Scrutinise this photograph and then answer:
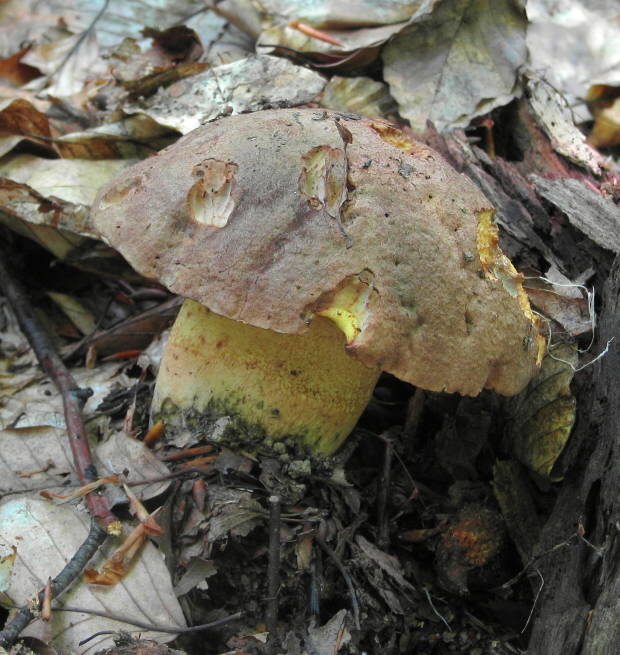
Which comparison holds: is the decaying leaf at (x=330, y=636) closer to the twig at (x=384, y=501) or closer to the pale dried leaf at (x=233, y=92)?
the twig at (x=384, y=501)

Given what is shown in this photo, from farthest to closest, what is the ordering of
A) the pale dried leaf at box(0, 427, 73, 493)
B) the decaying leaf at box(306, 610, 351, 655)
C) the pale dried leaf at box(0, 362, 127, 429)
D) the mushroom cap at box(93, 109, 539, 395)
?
the pale dried leaf at box(0, 362, 127, 429) → the pale dried leaf at box(0, 427, 73, 493) → the decaying leaf at box(306, 610, 351, 655) → the mushroom cap at box(93, 109, 539, 395)

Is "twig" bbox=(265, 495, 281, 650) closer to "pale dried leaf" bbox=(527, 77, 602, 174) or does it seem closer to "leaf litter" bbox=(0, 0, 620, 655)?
"leaf litter" bbox=(0, 0, 620, 655)

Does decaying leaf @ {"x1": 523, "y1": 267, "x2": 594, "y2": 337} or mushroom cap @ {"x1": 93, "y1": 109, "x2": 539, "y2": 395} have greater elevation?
mushroom cap @ {"x1": 93, "y1": 109, "x2": 539, "y2": 395}

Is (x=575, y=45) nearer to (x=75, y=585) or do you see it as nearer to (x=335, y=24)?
(x=335, y=24)

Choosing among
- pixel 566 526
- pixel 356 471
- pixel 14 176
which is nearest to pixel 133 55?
pixel 14 176

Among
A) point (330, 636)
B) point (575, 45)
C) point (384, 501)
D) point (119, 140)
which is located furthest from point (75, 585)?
point (575, 45)

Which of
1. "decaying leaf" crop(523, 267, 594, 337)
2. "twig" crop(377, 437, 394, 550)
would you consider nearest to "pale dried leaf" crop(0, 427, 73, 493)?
"twig" crop(377, 437, 394, 550)

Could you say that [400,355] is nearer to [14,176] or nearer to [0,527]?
[0,527]
